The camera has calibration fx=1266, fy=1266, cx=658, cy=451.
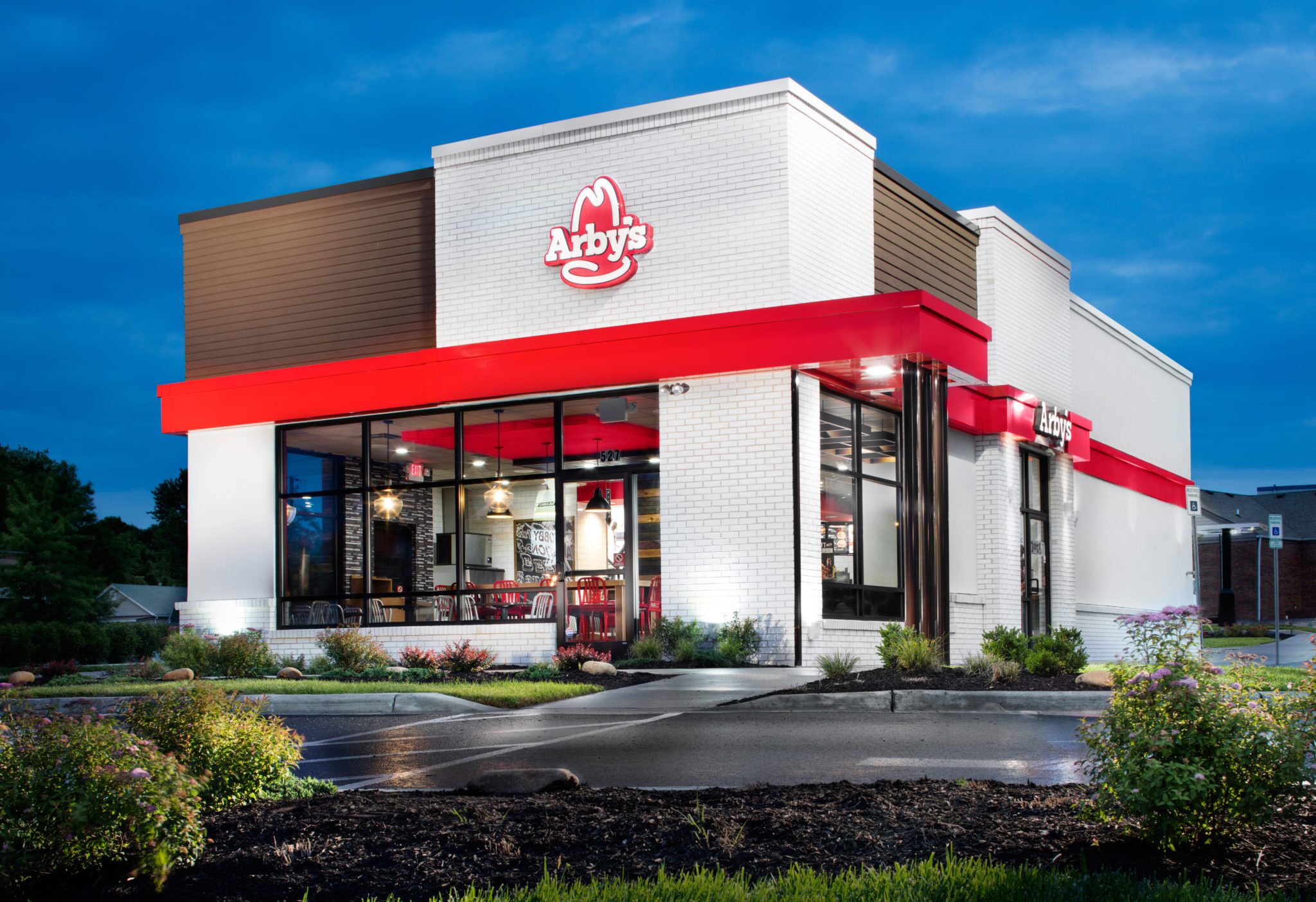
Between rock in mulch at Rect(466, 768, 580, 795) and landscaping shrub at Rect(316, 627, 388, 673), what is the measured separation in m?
11.2

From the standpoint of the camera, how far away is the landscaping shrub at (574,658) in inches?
680

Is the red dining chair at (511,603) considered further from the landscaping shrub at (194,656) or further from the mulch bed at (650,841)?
the mulch bed at (650,841)

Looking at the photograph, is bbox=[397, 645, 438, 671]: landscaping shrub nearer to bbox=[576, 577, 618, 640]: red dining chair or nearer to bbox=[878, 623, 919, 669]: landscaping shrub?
bbox=[576, 577, 618, 640]: red dining chair

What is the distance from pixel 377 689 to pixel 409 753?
4712mm

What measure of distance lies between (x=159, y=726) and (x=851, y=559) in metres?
14.2

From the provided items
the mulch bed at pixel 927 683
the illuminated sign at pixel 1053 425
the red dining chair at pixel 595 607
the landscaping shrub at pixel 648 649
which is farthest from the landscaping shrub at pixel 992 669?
the illuminated sign at pixel 1053 425

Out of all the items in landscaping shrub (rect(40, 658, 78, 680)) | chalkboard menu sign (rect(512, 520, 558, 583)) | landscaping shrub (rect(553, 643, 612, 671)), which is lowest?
landscaping shrub (rect(40, 658, 78, 680))

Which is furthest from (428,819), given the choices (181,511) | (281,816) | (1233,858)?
(181,511)

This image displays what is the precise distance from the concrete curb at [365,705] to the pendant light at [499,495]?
6583mm

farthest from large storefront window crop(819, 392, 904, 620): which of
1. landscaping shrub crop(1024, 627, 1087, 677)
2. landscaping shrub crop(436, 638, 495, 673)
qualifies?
landscaping shrub crop(436, 638, 495, 673)

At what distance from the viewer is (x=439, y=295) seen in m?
21.4

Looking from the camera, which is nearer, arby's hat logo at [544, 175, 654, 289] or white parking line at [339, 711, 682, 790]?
white parking line at [339, 711, 682, 790]

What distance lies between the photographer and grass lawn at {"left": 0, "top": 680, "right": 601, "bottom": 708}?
14281 millimetres

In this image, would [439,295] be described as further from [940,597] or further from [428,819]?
[428,819]
